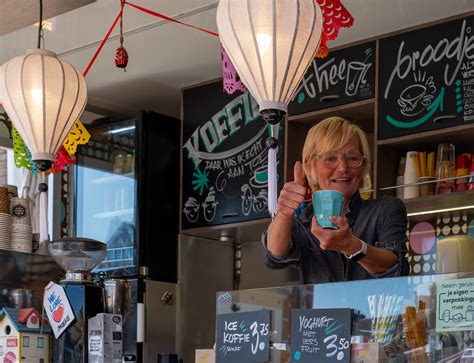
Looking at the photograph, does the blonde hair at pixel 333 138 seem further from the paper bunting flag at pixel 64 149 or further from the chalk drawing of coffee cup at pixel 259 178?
the chalk drawing of coffee cup at pixel 259 178

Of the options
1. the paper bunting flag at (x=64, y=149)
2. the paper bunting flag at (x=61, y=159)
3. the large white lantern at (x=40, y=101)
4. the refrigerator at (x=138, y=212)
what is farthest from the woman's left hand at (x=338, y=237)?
the refrigerator at (x=138, y=212)

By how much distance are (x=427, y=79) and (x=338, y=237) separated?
2.23 metres

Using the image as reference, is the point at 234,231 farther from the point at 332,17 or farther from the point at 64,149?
the point at 332,17

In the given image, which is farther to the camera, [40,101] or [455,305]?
[40,101]

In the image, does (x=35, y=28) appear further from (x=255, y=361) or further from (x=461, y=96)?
(x=255, y=361)

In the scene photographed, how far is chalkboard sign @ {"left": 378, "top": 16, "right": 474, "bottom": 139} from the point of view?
4.30 metres

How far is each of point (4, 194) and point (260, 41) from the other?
1562 mm

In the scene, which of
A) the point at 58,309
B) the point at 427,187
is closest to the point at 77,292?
the point at 58,309

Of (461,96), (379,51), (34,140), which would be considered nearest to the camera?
(34,140)

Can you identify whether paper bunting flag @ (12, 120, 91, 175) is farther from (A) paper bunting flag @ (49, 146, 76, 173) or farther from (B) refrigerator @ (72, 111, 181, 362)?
(B) refrigerator @ (72, 111, 181, 362)

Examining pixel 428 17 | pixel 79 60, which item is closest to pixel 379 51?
pixel 428 17

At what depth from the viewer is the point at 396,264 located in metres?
2.55

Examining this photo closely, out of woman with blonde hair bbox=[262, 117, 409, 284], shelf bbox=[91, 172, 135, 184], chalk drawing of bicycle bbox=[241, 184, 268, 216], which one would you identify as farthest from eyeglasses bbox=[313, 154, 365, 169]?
shelf bbox=[91, 172, 135, 184]

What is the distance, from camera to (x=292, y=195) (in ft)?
8.32
